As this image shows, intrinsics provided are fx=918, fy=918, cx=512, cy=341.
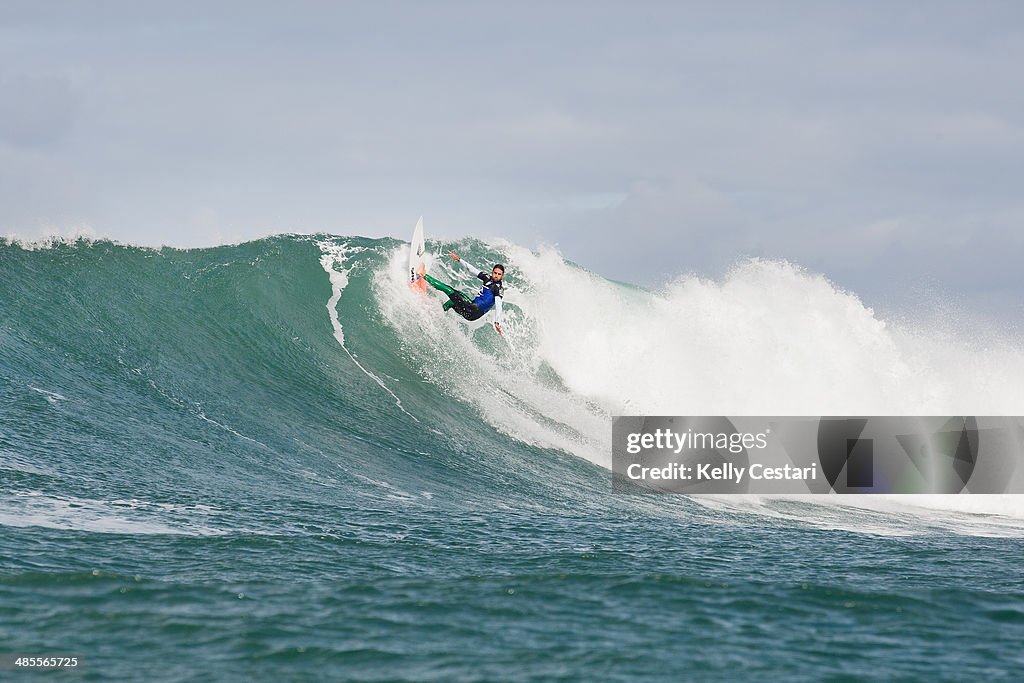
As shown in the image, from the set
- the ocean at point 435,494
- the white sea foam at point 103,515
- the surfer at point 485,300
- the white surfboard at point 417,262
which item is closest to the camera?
the ocean at point 435,494

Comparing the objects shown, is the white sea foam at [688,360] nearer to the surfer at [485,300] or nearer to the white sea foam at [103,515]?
the surfer at [485,300]

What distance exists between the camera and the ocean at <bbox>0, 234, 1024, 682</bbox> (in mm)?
6488

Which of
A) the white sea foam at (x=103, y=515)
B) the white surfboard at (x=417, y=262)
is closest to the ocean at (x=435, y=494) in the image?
the white sea foam at (x=103, y=515)

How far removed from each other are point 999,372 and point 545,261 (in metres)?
11.6

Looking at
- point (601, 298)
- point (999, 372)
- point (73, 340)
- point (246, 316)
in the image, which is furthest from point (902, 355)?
point (73, 340)

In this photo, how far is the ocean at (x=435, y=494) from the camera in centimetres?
649

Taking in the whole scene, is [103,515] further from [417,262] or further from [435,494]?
[417,262]

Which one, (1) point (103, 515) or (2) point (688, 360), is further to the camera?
(2) point (688, 360)

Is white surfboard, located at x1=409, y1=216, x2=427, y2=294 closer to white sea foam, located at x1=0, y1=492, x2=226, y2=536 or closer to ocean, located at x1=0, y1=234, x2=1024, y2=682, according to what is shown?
ocean, located at x1=0, y1=234, x2=1024, y2=682

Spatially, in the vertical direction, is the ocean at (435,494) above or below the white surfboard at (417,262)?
below

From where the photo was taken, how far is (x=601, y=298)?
24.2 meters

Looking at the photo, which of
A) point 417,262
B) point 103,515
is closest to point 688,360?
point 417,262

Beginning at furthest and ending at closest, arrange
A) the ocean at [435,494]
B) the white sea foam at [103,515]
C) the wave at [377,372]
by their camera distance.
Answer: the wave at [377,372]
the white sea foam at [103,515]
the ocean at [435,494]

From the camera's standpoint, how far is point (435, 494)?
1255 centimetres
